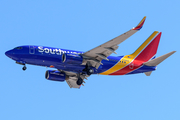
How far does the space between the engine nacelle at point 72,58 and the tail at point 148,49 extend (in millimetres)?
9542

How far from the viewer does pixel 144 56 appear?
50.6 m

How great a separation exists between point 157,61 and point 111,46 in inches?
351

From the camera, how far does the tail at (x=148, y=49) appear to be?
50.5 metres

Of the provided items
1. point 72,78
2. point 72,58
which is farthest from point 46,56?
point 72,78

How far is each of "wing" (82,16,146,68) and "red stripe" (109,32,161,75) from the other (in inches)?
180

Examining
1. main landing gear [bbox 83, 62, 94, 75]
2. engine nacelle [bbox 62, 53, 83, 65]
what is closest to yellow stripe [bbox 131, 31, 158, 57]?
main landing gear [bbox 83, 62, 94, 75]

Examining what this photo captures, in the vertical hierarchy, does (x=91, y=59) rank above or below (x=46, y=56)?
below

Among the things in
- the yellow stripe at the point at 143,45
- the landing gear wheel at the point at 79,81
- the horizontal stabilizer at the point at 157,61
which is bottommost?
the landing gear wheel at the point at 79,81

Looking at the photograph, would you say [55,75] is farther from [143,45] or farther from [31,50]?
[143,45]

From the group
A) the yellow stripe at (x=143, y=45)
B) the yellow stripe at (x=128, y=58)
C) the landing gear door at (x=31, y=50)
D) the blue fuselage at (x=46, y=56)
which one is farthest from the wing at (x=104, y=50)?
the yellow stripe at (x=143, y=45)

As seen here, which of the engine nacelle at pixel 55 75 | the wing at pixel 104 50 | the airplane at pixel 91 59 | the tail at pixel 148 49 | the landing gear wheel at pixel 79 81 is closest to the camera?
the wing at pixel 104 50

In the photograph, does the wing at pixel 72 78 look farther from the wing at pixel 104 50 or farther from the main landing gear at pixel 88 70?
the wing at pixel 104 50

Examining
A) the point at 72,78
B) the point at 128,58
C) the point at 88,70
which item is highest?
the point at 128,58

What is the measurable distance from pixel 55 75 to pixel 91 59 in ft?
25.3
